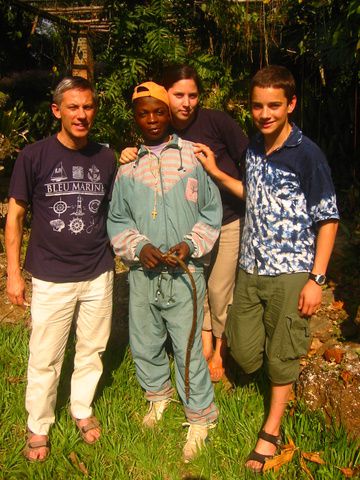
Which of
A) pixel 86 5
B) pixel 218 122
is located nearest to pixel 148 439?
pixel 218 122

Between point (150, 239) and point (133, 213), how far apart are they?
179mm

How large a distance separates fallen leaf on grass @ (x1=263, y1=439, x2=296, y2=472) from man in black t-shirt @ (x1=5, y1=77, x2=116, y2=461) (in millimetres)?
1185

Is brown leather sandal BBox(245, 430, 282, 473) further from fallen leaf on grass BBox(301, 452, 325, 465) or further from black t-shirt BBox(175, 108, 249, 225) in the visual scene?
black t-shirt BBox(175, 108, 249, 225)

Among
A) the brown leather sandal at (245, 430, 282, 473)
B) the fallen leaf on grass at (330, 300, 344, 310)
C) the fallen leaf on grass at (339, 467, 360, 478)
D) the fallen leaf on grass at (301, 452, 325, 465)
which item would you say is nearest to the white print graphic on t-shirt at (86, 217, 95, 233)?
the brown leather sandal at (245, 430, 282, 473)

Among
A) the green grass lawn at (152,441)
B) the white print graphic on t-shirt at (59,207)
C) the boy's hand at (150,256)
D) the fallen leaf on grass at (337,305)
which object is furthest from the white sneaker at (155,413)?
the fallen leaf on grass at (337,305)

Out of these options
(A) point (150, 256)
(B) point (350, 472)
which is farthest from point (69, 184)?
(B) point (350, 472)

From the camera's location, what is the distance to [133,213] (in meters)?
2.72

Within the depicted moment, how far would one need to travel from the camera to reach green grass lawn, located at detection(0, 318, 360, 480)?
2.64 meters

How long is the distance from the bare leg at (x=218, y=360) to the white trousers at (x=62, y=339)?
848 millimetres

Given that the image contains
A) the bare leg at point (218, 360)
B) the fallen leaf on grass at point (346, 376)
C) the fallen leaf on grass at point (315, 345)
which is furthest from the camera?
the fallen leaf on grass at point (315, 345)

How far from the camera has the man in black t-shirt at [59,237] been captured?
261 cm

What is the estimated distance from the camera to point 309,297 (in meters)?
2.44

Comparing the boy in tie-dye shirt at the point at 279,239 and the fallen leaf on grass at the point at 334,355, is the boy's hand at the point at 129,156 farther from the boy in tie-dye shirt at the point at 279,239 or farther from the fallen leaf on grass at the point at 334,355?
the fallen leaf on grass at the point at 334,355

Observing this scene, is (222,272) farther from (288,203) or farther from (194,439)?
(194,439)
